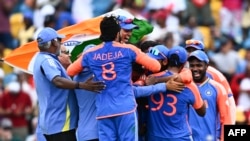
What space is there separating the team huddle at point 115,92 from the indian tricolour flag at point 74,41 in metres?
0.90

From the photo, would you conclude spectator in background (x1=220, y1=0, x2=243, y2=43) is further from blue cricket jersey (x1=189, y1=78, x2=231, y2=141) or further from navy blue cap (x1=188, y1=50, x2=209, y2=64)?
navy blue cap (x1=188, y1=50, x2=209, y2=64)

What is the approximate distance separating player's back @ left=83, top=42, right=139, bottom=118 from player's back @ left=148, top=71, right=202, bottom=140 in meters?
0.49

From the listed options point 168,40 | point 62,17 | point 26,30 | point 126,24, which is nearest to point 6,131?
point 62,17

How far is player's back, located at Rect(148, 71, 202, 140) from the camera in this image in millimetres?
15242

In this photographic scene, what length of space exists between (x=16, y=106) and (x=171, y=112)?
774 centimetres

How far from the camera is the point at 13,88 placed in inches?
891

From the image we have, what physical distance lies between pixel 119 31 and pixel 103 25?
9.3 inches

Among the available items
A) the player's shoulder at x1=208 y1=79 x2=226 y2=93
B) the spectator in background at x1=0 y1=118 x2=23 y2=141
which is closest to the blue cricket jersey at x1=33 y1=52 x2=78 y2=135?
the player's shoulder at x1=208 y1=79 x2=226 y2=93

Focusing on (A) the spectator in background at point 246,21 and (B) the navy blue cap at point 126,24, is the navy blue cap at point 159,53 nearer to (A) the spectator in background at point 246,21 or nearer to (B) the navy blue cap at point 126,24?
(B) the navy blue cap at point 126,24

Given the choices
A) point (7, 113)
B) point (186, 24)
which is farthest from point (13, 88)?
point (186, 24)

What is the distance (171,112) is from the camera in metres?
15.3

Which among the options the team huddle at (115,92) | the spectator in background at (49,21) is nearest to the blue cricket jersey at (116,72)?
the team huddle at (115,92)

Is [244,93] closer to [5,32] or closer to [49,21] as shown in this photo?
[49,21]

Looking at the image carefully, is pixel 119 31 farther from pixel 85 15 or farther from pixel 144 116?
pixel 85 15
